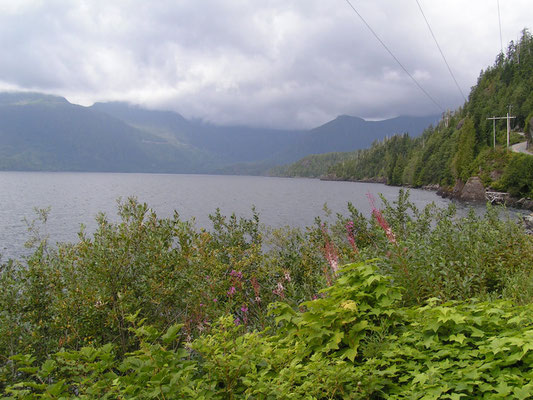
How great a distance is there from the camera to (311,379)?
3178 mm

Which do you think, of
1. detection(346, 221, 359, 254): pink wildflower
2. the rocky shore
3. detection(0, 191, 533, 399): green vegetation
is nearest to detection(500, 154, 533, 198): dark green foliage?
the rocky shore

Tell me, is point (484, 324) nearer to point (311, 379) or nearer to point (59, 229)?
point (311, 379)

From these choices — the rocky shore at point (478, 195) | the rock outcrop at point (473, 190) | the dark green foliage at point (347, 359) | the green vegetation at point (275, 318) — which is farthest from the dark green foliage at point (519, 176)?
the dark green foliage at point (347, 359)

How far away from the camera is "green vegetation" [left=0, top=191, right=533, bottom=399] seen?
3020 mm

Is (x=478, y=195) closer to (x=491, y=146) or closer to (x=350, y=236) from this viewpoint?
(x=491, y=146)

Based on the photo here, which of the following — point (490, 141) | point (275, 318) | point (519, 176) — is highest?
point (490, 141)

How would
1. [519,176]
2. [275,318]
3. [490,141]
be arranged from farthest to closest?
[490,141]
[519,176]
[275,318]

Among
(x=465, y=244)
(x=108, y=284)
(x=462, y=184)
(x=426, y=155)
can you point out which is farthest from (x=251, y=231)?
(x=426, y=155)

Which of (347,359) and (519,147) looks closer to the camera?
(347,359)

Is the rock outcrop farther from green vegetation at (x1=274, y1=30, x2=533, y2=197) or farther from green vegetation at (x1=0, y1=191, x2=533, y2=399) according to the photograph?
green vegetation at (x1=0, y1=191, x2=533, y2=399)

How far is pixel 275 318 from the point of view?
4.04m

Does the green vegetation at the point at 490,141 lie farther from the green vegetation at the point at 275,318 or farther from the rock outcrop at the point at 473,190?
the green vegetation at the point at 275,318

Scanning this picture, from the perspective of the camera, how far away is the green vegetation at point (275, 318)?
3.02 m

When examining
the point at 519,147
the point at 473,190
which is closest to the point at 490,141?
the point at 519,147
